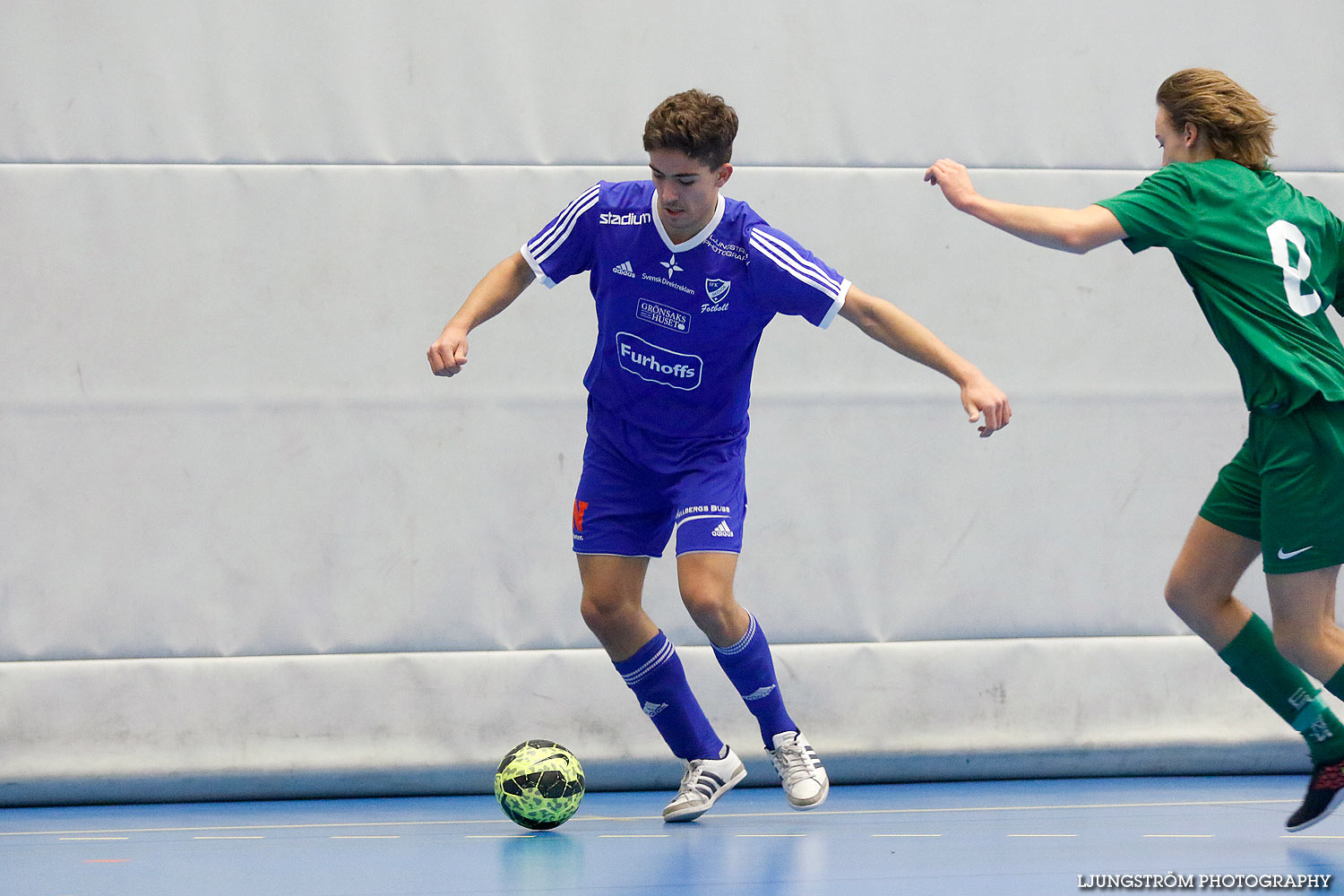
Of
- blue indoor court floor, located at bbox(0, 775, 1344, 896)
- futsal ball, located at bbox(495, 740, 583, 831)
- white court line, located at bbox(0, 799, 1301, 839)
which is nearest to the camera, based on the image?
blue indoor court floor, located at bbox(0, 775, 1344, 896)

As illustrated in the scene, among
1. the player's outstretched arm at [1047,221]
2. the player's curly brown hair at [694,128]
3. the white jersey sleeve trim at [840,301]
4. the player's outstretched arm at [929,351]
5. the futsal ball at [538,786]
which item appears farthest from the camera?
the futsal ball at [538,786]

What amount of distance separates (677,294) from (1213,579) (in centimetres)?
163

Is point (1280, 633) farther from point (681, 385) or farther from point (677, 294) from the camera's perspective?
point (677, 294)

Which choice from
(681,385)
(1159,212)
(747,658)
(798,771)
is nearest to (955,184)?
(1159,212)

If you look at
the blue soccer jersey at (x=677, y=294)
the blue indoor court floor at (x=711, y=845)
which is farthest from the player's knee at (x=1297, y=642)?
the blue soccer jersey at (x=677, y=294)

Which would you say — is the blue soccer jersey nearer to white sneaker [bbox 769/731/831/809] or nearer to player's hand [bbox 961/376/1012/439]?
player's hand [bbox 961/376/1012/439]

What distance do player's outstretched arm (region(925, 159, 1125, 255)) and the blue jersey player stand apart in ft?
1.54

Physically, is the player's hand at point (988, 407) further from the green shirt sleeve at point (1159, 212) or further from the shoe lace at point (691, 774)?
the shoe lace at point (691, 774)

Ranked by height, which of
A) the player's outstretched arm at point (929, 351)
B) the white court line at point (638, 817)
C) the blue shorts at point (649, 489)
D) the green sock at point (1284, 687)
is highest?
the player's outstretched arm at point (929, 351)

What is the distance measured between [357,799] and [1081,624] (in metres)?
2.78

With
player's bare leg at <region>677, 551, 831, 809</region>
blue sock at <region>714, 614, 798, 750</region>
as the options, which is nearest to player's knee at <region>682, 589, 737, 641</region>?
player's bare leg at <region>677, 551, 831, 809</region>

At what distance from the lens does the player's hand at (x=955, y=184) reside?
3.15 meters

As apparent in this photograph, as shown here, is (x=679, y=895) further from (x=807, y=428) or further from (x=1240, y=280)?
(x=807, y=428)

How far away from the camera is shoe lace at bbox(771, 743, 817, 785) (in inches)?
154
